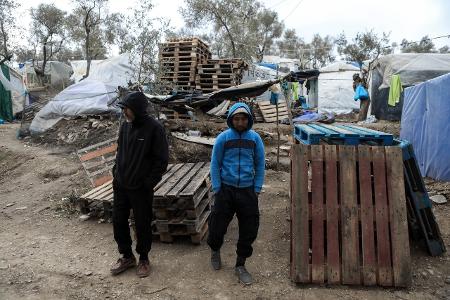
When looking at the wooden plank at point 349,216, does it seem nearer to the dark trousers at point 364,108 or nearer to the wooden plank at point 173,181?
the wooden plank at point 173,181

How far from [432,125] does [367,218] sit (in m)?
4.39

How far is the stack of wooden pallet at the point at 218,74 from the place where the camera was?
1171 centimetres

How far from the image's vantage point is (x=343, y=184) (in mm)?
3863

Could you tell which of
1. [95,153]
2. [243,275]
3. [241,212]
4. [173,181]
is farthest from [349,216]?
[95,153]

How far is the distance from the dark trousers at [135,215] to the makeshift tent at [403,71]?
12132mm

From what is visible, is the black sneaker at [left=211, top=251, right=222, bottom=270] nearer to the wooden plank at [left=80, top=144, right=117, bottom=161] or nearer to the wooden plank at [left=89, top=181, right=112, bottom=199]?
the wooden plank at [left=89, top=181, right=112, bottom=199]

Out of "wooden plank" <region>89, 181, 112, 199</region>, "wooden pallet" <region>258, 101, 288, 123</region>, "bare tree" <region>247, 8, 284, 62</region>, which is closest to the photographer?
"wooden plank" <region>89, 181, 112, 199</region>

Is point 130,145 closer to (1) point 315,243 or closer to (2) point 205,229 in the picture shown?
(2) point 205,229

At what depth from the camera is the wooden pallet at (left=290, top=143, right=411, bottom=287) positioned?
365cm

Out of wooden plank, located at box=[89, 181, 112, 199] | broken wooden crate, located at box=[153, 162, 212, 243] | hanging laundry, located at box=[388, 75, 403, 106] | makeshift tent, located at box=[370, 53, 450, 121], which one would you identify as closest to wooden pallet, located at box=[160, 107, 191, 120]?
wooden plank, located at box=[89, 181, 112, 199]

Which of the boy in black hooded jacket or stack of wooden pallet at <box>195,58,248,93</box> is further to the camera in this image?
stack of wooden pallet at <box>195,58,248,93</box>

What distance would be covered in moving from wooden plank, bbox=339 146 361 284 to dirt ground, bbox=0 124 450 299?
0.18 metres

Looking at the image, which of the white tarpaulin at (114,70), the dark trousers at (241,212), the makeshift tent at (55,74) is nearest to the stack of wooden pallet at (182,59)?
the white tarpaulin at (114,70)

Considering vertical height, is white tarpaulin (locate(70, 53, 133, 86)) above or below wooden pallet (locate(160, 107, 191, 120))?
above
